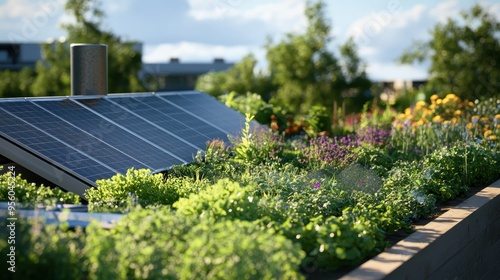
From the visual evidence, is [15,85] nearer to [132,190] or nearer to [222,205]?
[132,190]

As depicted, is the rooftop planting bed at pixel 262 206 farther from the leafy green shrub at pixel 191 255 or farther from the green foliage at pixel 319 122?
the green foliage at pixel 319 122

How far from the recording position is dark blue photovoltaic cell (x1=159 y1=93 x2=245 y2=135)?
44.5ft

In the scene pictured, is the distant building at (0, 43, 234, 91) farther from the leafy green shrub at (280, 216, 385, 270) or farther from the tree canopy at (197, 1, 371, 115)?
the leafy green shrub at (280, 216, 385, 270)

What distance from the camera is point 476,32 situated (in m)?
38.9

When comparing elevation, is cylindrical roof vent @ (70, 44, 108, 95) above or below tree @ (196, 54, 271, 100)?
above

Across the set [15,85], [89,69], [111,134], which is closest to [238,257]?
[111,134]

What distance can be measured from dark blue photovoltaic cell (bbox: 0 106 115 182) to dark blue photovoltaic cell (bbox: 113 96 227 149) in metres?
2.72

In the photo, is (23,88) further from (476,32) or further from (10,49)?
(476,32)

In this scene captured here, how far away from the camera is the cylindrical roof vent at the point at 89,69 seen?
12.8m

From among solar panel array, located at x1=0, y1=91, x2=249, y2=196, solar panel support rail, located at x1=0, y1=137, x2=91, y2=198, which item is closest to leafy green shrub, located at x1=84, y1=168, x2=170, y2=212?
solar panel support rail, located at x1=0, y1=137, x2=91, y2=198

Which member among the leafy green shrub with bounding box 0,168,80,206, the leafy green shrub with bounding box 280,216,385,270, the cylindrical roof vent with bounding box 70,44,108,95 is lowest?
the leafy green shrub with bounding box 280,216,385,270

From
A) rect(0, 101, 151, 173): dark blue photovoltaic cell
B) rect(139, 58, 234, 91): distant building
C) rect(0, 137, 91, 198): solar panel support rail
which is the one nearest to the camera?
rect(0, 137, 91, 198): solar panel support rail

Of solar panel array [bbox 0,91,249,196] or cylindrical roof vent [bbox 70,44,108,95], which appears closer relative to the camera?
solar panel array [bbox 0,91,249,196]

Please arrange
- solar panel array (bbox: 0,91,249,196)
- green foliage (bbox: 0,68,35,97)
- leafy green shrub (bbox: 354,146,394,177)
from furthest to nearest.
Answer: green foliage (bbox: 0,68,35,97) → leafy green shrub (bbox: 354,146,394,177) → solar panel array (bbox: 0,91,249,196)
